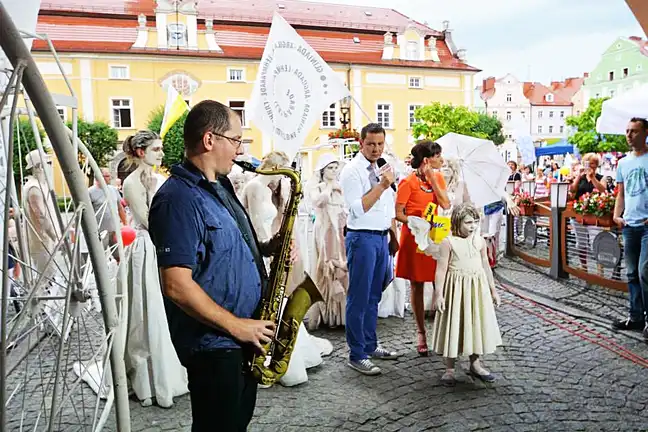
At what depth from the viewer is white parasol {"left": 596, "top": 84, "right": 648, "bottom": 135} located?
7.43 meters

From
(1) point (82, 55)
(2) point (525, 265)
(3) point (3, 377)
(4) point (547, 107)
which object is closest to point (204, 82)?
(1) point (82, 55)

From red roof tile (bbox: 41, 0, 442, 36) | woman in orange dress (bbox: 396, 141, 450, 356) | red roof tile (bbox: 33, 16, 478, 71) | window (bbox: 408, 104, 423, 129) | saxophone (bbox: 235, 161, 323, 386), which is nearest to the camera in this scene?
saxophone (bbox: 235, 161, 323, 386)

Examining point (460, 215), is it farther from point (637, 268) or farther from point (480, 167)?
point (480, 167)

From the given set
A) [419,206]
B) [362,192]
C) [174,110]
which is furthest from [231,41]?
[362,192]

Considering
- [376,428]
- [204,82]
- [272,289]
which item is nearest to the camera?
[272,289]

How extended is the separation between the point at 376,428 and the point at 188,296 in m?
2.01

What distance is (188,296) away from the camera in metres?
2.00

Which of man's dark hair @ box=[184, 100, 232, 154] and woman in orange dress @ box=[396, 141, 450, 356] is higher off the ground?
man's dark hair @ box=[184, 100, 232, 154]

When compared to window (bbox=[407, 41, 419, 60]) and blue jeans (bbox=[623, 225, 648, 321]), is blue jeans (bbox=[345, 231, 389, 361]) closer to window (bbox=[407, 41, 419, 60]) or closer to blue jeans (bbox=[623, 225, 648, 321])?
blue jeans (bbox=[623, 225, 648, 321])

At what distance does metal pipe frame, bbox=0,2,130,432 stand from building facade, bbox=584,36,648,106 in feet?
215

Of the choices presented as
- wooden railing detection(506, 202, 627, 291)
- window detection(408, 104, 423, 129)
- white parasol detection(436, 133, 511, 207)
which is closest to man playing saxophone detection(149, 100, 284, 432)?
white parasol detection(436, 133, 511, 207)

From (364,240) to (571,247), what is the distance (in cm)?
477

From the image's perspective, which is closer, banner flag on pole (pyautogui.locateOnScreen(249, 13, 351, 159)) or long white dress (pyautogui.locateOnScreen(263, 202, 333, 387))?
long white dress (pyautogui.locateOnScreen(263, 202, 333, 387))

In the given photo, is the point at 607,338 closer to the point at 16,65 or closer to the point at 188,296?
the point at 188,296
